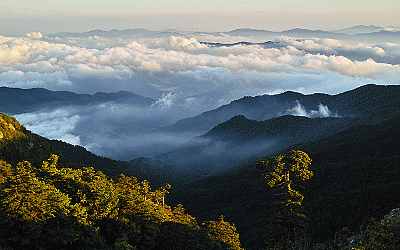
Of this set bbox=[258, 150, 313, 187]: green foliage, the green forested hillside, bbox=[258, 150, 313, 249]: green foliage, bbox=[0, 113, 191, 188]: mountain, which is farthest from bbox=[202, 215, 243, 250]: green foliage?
bbox=[0, 113, 191, 188]: mountain

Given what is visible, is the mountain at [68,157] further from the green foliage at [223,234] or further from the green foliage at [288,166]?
the green foliage at [288,166]

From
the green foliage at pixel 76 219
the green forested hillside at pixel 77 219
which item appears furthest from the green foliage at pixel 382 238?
the green foliage at pixel 76 219

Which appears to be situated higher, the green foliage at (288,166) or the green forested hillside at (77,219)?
the green foliage at (288,166)

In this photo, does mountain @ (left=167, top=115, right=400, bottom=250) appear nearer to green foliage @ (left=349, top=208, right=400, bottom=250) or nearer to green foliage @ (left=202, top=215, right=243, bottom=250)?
green foliage @ (left=202, top=215, right=243, bottom=250)

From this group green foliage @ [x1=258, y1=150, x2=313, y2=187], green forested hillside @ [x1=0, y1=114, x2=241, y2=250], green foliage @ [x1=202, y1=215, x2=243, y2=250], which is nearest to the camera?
green forested hillside @ [x1=0, y1=114, x2=241, y2=250]

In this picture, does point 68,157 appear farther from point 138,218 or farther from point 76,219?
point 76,219

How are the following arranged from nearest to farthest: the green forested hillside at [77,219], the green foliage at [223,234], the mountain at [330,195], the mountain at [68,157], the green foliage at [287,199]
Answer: the green forested hillside at [77,219] → the green foliage at [287,199] → the green foliage at [223,234] → the mountain at [330,195] → the mountain at [68,157]
